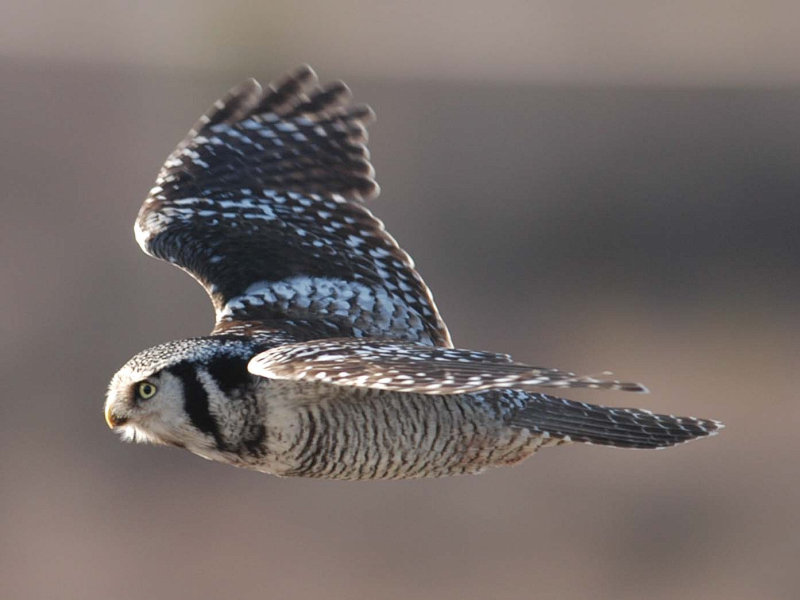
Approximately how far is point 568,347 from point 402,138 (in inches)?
94.0

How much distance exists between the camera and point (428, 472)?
5.46m

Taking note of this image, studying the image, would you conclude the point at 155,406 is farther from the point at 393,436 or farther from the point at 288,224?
the point at 288,224

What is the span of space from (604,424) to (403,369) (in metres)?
1.09

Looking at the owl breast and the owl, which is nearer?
the owl

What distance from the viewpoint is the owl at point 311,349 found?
16.2 feet

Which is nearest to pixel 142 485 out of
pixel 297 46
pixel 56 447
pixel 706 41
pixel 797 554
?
pixel 56 447

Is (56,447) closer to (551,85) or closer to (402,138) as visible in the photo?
(402,138)

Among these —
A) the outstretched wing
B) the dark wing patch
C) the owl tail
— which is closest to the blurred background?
the outstretched wing

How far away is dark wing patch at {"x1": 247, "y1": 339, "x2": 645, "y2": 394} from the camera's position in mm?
4465

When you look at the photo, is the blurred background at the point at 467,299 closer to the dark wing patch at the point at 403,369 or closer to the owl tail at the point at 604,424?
the owl tail at the point at 604,424

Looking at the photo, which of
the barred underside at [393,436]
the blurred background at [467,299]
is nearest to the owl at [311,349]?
the barred underside at [393,436]

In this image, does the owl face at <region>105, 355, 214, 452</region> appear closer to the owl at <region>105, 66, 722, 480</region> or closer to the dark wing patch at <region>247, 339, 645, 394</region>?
the owl at <region>105, 66, 722, 480</region>

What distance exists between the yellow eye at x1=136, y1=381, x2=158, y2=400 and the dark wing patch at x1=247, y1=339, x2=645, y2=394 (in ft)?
1.27

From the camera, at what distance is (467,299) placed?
1478 centimetres
